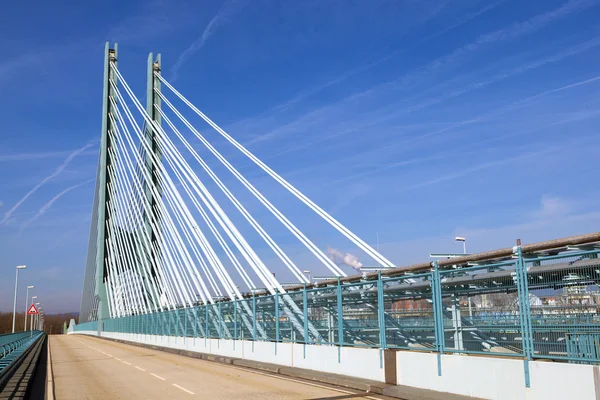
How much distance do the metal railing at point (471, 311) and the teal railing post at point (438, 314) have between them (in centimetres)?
2

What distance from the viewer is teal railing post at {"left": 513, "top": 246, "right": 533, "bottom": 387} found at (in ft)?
31.9

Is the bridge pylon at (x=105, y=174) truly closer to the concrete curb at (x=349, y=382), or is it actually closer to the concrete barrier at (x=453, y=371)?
the concrete curb at (x=349, y=382)

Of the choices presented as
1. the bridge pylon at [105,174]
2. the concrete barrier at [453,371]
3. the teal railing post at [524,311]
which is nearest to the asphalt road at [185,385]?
the concrete barrier at [453,371]

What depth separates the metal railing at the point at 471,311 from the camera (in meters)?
9.22

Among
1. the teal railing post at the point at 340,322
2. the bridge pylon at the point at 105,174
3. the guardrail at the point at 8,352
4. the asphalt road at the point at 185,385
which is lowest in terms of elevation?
the asphalt road at the point at 185,385

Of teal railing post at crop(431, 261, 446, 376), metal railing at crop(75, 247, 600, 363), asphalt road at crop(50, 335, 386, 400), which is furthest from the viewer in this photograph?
asphalt road at crop(50, 335, 386, 400)

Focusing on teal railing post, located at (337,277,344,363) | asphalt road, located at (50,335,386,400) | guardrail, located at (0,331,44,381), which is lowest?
asphalt road, located at (50,335,386,400)

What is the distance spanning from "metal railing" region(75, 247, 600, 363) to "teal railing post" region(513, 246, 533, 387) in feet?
0.05

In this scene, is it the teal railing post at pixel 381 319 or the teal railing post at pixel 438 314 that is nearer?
the teal railing post at pixel 438 314

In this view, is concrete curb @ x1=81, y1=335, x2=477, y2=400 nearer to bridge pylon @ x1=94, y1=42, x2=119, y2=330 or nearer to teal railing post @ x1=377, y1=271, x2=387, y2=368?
teal railing post @ x1=377, y1=271, x2=387, y2=368

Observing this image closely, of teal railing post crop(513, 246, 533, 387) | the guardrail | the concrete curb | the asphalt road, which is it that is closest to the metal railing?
teal railing post crop(513, 246, 533, 387)

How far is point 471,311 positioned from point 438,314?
791 mm

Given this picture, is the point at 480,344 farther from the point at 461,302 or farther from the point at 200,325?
the point at 200,325

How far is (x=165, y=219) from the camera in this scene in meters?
33.4
